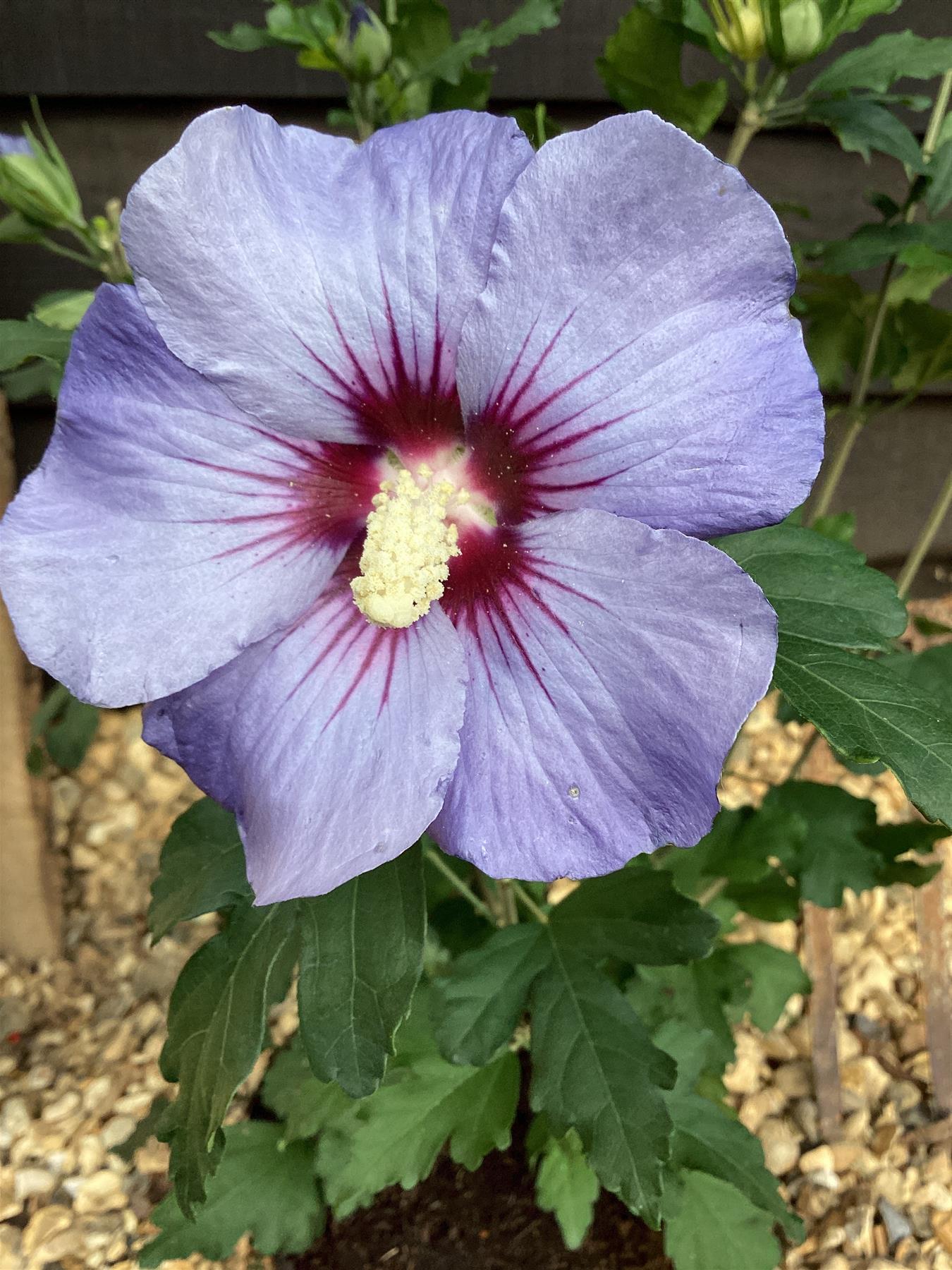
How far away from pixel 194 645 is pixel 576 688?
0.22m

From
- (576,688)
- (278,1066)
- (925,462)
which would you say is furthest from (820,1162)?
(925,462)

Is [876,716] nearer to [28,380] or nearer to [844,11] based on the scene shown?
[844,11]

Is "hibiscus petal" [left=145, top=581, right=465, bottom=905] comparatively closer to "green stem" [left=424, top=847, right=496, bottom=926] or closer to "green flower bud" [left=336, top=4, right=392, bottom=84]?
"green stem" [left=424, top=847, right=496, bottom=926]

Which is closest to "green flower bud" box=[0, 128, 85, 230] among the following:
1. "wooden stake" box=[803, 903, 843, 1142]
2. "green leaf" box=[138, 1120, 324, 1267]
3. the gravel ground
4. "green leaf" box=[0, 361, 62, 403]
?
"green leaf" box=[0, 361, 62, 403]

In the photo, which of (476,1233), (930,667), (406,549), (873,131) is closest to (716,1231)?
(476,1233)

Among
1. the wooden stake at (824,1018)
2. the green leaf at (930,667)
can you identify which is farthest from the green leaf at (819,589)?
the wooden stake at (824,1018)

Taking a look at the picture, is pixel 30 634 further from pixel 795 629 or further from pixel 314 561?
pixel 795 629

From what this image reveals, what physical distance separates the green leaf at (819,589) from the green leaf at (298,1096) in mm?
693

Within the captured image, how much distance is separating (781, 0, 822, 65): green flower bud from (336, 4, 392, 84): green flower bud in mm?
362

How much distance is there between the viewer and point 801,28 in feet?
2.48

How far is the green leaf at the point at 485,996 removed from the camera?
0.88 meters

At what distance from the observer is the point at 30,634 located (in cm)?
53

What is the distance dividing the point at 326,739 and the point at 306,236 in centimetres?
28

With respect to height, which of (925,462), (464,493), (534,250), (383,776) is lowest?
(925,462)
